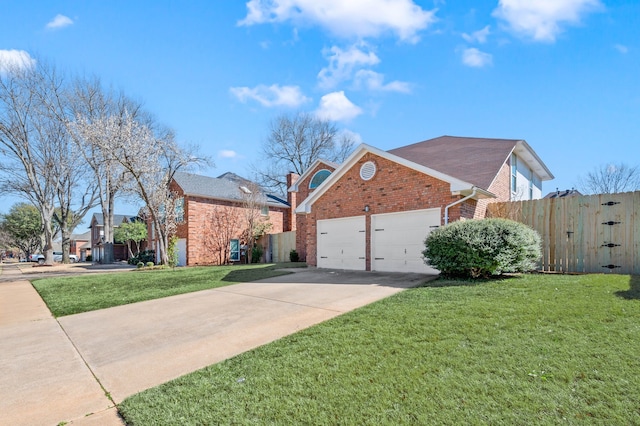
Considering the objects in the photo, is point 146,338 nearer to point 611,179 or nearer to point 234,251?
point 234,251

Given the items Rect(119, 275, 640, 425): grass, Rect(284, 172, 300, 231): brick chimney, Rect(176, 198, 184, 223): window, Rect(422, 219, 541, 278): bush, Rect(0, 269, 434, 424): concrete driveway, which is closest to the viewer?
Rect(119, 275, 640, 425): grass

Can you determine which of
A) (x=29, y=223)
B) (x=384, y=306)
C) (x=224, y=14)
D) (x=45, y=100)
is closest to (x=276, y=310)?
(x=384, y=306)

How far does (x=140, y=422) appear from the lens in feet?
8.54

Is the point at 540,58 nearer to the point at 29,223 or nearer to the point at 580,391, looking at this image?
the point at 580,391

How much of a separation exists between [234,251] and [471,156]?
1521cm

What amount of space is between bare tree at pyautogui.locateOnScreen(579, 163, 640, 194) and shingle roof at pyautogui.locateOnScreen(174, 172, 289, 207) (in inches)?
1069

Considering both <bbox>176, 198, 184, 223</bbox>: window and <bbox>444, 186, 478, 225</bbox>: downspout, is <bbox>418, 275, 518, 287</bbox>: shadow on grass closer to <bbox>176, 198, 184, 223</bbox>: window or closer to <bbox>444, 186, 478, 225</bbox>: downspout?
<bbox>444, 186, 478, 225</bbox>: downspout

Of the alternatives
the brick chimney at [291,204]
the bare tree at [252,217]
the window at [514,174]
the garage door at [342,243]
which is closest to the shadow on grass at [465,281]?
the garage door at [342,243]

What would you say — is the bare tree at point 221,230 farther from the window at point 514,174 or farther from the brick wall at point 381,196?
the window at point 514,174

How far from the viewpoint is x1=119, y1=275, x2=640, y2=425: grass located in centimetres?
252

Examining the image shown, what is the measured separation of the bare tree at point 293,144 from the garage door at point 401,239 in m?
23.0

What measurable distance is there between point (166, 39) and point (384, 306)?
9.95m

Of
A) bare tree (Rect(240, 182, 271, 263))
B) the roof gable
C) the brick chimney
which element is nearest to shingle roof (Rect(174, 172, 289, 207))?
bare tree (Rect(240, 182, 271, 263))

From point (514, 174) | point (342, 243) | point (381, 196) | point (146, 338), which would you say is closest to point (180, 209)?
point (342, 243)
